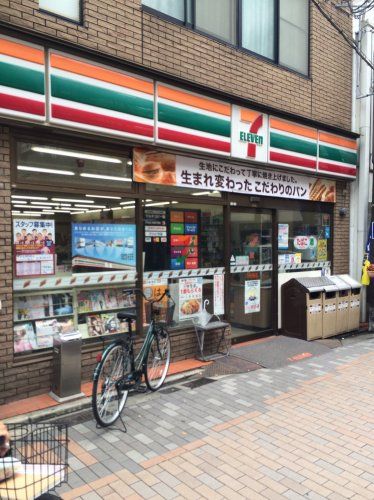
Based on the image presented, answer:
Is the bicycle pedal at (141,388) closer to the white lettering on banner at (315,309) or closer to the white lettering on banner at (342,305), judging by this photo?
the white lettering on banner at (315,309)

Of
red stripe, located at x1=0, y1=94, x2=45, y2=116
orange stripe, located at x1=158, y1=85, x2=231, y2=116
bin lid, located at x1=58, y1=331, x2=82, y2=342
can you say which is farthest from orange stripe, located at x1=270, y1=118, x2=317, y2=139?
bin lid, located at x1=58, y1=331, x2=82, y2=342

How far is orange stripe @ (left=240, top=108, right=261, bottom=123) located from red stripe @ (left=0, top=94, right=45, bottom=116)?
3.51 metres

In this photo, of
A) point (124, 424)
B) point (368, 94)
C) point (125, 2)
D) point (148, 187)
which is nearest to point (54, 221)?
point (148, 187)

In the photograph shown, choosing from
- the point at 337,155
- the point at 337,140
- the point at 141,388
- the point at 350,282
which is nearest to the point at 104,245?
the point at 141,388

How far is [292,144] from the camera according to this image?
8141 millimetres

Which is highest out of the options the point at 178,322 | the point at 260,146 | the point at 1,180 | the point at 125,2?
the point at 125,2

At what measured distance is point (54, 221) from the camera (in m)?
5.42

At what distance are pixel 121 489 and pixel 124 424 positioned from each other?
1149 mm

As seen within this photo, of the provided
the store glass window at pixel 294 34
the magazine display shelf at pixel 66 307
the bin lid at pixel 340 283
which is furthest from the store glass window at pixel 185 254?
the store glass window at pixel 294 34

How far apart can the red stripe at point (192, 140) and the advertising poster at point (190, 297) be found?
2088 millimetres

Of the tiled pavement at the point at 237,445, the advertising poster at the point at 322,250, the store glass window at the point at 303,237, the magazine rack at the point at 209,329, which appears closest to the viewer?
the tiled pavement at the point at 237,445

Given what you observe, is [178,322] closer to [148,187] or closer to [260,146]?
[148,187]

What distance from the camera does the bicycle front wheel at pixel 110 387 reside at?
14.1 feet

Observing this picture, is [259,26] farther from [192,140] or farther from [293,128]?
[192,140]
